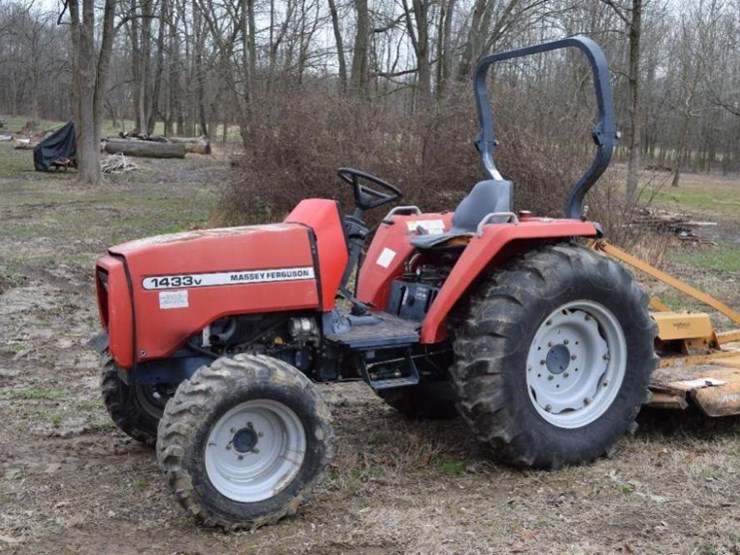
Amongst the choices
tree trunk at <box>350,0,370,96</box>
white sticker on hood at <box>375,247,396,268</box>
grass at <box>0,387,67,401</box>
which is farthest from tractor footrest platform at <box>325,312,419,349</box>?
tree trunk at <box>350,0,370,96</box>

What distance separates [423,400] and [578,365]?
101cm

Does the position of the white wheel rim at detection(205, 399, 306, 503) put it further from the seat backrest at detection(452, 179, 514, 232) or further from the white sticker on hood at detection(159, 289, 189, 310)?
the seat backrest at detection(452, 179, 514, 232)

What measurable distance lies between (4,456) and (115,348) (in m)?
1.25

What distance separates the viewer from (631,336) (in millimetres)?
4418

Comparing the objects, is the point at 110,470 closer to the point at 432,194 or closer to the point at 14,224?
the point at 432,194

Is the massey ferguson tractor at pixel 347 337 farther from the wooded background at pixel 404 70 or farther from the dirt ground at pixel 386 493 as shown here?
the wooded background at pixel 404 70

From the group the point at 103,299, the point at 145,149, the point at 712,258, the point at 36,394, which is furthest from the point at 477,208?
the point at 145,149

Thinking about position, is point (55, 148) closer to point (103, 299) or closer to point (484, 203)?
point (103, 299)

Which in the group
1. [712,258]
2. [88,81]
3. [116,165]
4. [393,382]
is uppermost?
[88,81]

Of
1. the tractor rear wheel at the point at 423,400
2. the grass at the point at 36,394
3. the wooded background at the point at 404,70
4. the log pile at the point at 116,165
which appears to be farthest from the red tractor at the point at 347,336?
the log pile at the point at 116,165

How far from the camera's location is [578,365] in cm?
443

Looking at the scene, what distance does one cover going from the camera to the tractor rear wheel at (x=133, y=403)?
438 centimetres


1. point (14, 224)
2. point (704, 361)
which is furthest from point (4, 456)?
point (14, 224)

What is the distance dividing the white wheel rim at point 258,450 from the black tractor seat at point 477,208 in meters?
1.30
